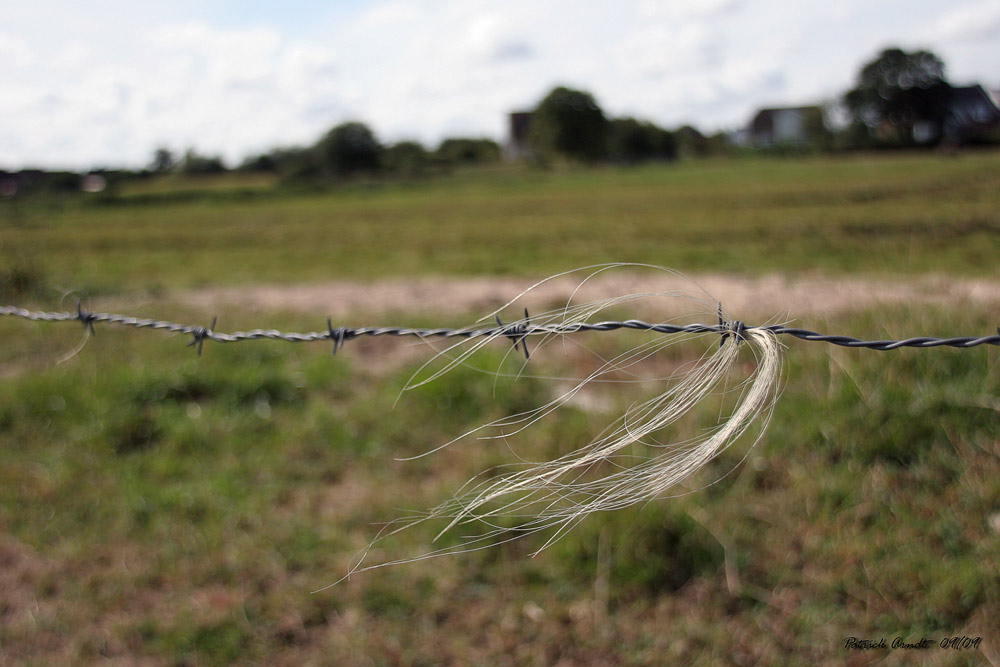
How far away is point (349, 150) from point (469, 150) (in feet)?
77.3

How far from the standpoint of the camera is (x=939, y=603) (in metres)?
2.59

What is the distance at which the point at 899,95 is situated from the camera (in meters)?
57.3

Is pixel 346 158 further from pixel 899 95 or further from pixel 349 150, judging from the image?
pixel 899 95

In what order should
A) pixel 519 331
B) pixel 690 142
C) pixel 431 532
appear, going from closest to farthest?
pixel 519 331 < pixel 431 532 < pixel 690 142

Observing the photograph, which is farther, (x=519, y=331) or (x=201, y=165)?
(x=201, y=165)

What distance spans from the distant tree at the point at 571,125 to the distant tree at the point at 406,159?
44.9 ft

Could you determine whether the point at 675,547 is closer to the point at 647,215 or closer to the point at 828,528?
the point at 828,528

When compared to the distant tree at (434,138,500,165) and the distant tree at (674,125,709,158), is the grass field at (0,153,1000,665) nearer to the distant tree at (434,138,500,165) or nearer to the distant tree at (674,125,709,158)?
the distant tree at (434,138,500,165)

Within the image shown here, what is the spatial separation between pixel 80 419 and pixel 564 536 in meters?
3.55

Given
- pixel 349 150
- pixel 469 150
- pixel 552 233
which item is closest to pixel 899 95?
pixel 469 150

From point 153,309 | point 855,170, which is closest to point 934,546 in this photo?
point 153,309

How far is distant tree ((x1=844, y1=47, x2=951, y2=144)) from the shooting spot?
55.0 meters

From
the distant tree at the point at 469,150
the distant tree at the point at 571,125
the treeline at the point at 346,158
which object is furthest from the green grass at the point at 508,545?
the distant tree at the point at 469,150

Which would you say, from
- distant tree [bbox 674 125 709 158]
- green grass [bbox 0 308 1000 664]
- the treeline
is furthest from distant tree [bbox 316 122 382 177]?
green grass [bbox 0 308 1000 664]
